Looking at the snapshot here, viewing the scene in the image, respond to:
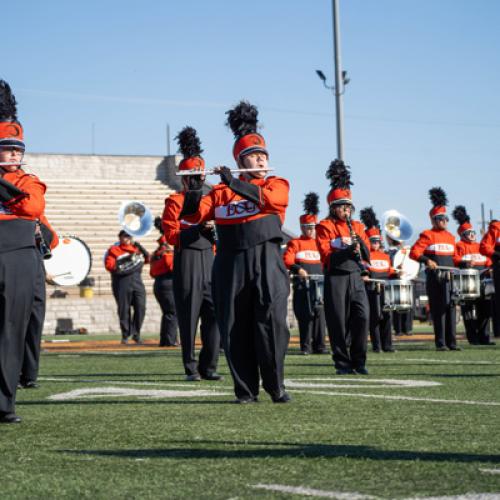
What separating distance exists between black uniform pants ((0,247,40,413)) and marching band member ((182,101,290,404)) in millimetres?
1561

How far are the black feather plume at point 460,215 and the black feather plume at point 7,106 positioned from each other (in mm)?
11753

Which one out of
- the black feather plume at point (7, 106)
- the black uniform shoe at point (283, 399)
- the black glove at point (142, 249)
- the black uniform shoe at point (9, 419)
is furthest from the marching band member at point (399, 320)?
the black uniform shoe at point (9, 419)

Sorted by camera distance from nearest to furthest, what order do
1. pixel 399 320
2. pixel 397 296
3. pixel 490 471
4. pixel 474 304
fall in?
1. pixel 490 471
2. pixel 397 296
3. pixel 474 304
4. pixel 399 320

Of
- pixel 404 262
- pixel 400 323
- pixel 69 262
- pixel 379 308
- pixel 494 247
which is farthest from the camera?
pixel 404 262

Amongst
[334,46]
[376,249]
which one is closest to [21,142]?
[376,249]

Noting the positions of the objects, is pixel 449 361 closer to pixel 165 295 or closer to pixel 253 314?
pixel 253 314

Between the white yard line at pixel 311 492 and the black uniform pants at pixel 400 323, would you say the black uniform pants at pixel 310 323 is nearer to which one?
the black uniform pants at pixel 400 323

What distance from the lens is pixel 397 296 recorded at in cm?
1747

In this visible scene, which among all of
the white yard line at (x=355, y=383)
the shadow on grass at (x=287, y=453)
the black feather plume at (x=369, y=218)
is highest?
the black feather plume at (x=369, y=218)

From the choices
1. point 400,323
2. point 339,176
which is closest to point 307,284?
point 339,176

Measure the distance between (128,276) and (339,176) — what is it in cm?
1085

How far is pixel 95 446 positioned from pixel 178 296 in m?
5.19

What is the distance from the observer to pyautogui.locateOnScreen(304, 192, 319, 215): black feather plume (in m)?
17.5

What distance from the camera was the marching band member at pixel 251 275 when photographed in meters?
8.13
